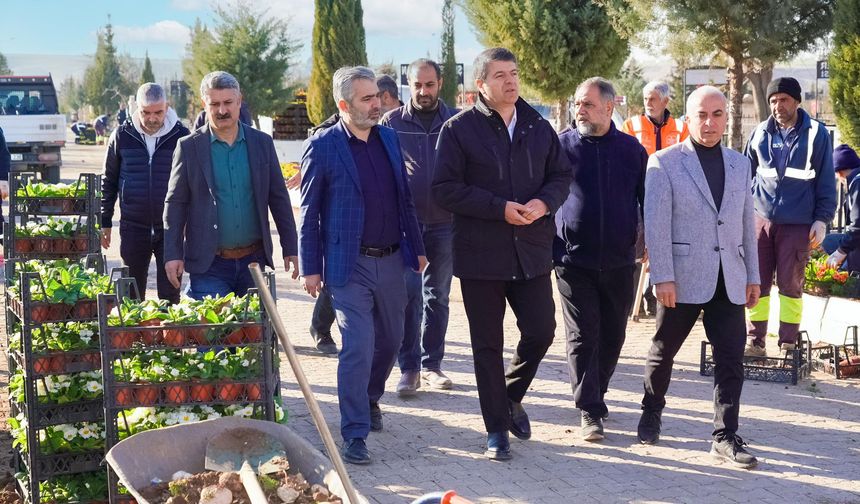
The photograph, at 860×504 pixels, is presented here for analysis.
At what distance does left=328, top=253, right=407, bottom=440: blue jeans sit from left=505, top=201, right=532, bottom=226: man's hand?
0.78 meters

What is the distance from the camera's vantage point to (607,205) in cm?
697

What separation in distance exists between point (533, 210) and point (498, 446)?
131cm

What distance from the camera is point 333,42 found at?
33562 mm

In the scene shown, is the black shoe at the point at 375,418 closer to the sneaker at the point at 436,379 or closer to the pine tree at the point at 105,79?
the sneaker at the point at 436,379

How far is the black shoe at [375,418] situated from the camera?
23.7ft

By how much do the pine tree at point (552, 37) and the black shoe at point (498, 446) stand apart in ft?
45.2

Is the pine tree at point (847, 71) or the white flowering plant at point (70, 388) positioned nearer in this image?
the white flowering plant at point (70, 388)

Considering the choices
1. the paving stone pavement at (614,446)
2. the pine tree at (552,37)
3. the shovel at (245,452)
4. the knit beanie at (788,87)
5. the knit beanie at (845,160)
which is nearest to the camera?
the shovel at (245,452)

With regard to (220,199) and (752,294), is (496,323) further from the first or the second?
(220,199)

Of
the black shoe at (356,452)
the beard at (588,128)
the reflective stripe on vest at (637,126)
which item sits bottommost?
the black shoe at (356,452)

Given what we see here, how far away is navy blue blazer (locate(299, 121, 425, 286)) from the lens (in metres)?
6.56

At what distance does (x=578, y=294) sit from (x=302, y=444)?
276cm

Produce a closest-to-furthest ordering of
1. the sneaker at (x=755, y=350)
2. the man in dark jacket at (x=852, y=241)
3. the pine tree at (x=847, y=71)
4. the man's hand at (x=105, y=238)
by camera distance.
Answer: the man's hand at (x=105, y=238), the sneaker at (x=755, y=350), the man in dark jacket at (x=852, y=241), the pine tree at (x=847, y=71)

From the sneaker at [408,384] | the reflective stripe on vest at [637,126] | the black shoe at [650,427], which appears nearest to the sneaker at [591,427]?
the black shoe at [650,427]
